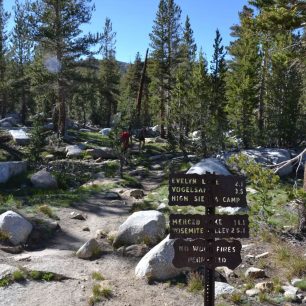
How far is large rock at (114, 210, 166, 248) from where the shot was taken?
11.4 meters

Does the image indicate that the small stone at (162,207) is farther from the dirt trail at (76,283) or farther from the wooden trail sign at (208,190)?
the wooden trail sign at (208,190)

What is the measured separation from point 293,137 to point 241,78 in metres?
5.75

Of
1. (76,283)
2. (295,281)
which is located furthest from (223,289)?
(76,283)

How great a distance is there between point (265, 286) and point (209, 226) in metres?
3.61

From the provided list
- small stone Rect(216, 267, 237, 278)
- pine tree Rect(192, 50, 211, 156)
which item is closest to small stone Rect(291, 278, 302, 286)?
small stone Rect(216, 267, 237, 278)

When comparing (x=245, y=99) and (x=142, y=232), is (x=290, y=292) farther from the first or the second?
(x=245, y=99)

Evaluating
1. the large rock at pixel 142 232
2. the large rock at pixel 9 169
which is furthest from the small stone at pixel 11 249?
the large rock at pixel 9 169

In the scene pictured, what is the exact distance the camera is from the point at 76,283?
9062 mm

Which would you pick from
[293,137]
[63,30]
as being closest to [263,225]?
[293,137]

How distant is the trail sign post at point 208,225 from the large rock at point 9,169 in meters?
15.7

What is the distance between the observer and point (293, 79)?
98.1 ft

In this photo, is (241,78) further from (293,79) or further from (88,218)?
(88,218)

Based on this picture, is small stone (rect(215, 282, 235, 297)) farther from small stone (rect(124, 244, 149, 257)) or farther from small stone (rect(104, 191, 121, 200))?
small stone (rect(104, 191, 121, 200))

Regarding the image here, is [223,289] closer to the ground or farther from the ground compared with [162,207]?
closer to the ground
